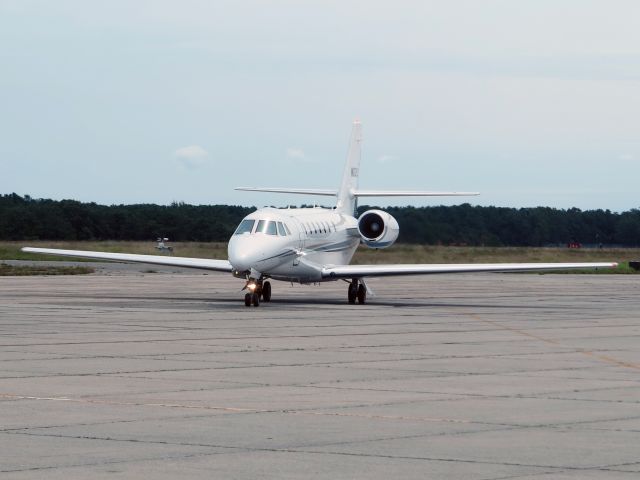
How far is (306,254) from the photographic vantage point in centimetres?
3534

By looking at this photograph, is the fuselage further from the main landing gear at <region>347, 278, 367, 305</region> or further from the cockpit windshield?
the main landing gear at <region>347, 278, 367, 305</region>

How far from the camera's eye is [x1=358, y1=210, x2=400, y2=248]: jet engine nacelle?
38.6m

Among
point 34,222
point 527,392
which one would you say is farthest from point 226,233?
point 527,392

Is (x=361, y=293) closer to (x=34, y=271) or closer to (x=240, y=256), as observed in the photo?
(x=240, y=256)

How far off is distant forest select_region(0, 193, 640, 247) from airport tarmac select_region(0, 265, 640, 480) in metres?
40.8

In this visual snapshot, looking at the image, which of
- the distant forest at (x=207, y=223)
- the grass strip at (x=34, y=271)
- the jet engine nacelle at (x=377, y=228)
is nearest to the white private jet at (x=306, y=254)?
the jet engine nacelle at (x=377, y=228)

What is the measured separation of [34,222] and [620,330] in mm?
76679

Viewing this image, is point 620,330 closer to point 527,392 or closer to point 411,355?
point 411,355

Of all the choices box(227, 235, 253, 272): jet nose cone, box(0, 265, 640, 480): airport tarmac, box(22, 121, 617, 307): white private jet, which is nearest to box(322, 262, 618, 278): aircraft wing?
box(22, 121, 617, 307): white private jet

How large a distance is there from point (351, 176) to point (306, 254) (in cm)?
916

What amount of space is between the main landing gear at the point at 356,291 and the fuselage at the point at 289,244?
3.23ft

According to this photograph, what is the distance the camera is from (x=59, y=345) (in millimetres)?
20000

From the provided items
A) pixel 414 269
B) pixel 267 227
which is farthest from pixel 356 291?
pixel 267 227

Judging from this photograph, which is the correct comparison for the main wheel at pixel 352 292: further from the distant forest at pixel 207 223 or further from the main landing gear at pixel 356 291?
the distant forest at pixel 207 223
